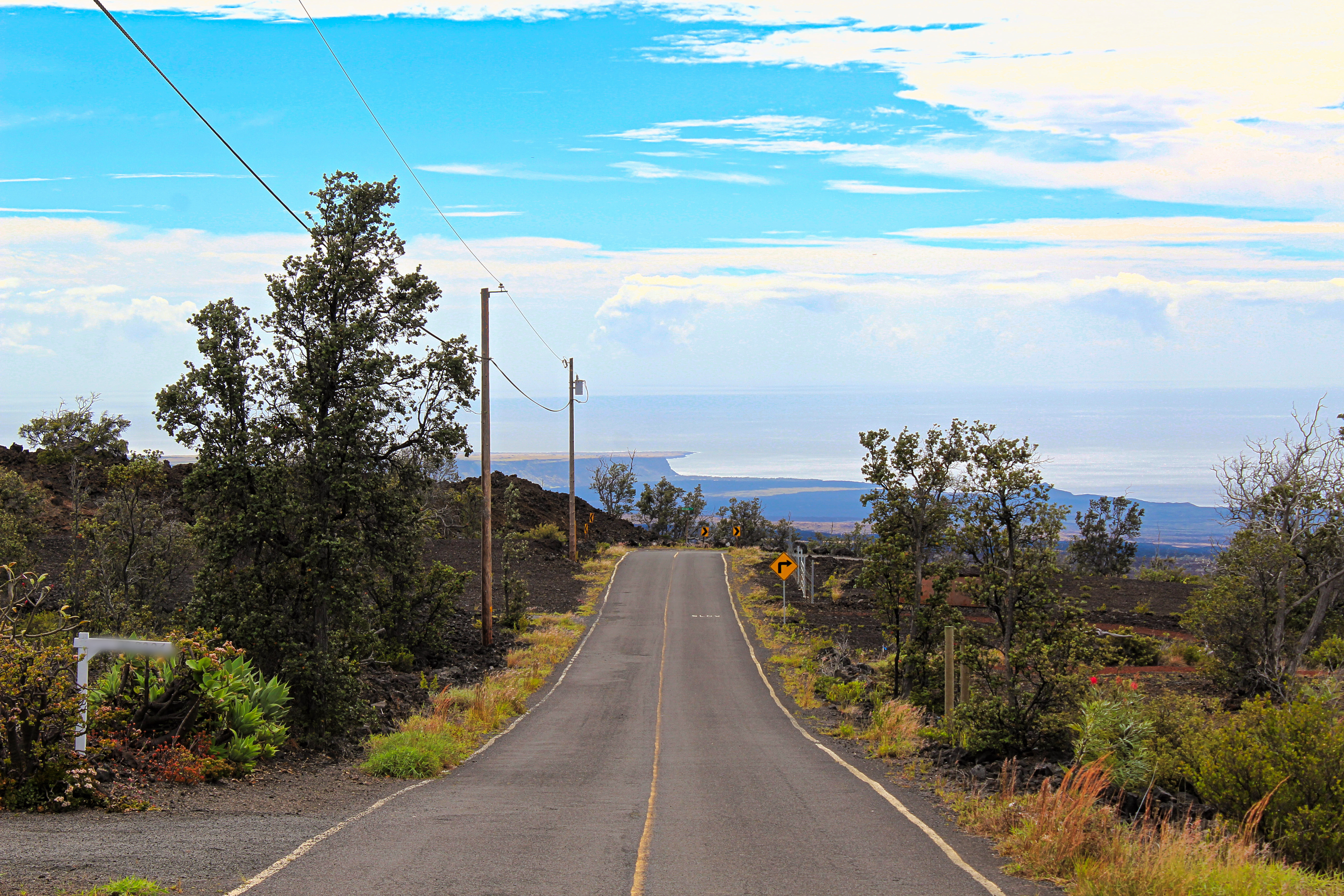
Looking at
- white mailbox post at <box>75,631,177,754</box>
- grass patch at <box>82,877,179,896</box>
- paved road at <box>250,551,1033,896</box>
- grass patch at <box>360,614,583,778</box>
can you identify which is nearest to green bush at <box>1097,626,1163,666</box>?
paved road at <box>250,551,1033,896</box>

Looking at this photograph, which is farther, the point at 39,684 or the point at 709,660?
the point at 709,660

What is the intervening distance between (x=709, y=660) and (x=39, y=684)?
22216 millimetres

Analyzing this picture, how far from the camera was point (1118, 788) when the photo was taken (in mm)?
11492

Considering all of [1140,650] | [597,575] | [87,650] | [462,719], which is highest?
[87,650]

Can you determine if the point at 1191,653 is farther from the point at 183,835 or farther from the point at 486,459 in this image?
the point at 183,835

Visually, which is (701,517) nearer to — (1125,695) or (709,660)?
(709,660)

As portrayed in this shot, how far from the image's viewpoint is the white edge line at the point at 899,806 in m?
7.93

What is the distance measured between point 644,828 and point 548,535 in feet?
173

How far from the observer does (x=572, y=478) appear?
Answer: 54219 mm

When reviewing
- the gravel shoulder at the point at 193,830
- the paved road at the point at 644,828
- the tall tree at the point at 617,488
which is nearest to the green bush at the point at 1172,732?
the paved road at the point at 644,828

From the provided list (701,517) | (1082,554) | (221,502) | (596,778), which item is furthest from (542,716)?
(701,517)

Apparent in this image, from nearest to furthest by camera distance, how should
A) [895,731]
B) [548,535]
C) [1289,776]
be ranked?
[1289,776]
[895,731]
[548,535]

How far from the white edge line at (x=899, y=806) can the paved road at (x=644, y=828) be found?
7cm

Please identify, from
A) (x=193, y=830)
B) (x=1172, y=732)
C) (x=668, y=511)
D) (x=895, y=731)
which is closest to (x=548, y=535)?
(x=668, y=511)
